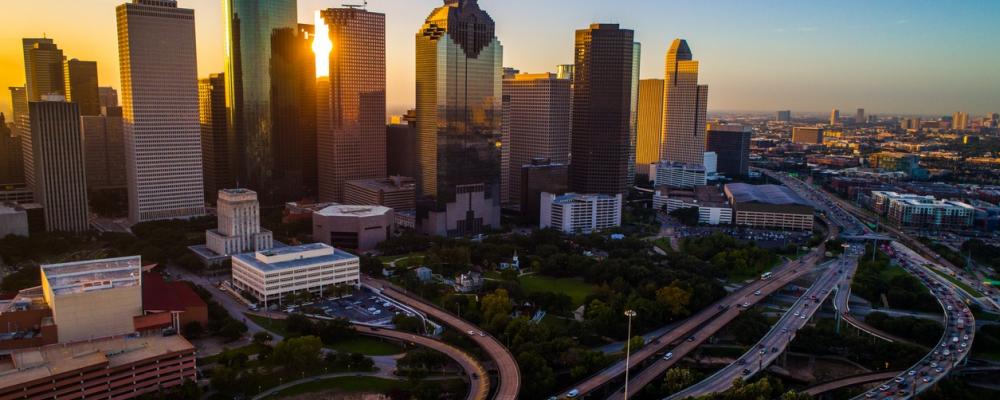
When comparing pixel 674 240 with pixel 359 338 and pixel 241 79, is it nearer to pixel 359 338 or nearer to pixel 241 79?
pixel 359 338

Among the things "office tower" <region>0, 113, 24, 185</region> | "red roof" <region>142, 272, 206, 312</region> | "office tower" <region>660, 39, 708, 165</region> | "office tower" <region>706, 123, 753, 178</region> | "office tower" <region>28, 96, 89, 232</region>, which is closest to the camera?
"red roof" <region>142, 272, 206, 312</region>

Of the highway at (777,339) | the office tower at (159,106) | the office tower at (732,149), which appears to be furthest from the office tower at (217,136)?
the office tower at (732,149)

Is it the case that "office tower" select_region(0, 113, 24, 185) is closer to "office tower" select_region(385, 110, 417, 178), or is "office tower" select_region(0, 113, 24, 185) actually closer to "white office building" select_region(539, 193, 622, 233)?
"office tower" select_region(385, 110, 417, 178)

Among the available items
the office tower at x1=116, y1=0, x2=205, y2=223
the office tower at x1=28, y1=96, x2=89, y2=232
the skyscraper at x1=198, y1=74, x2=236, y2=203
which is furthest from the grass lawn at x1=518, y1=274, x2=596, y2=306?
the skyscraper at x1=198, y1=74, x2=236, y2=203

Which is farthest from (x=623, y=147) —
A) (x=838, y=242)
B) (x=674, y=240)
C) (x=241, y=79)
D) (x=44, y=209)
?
(x=44, y=209)

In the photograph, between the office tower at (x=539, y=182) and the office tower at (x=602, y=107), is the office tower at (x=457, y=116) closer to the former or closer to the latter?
the office tower at (x=539, y=182)
